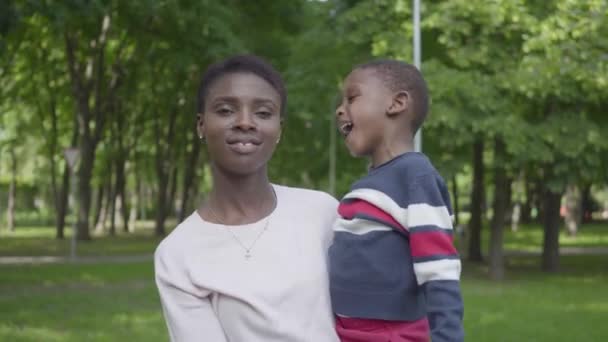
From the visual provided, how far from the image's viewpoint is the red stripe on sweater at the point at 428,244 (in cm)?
266

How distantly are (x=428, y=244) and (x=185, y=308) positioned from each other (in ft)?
2.09

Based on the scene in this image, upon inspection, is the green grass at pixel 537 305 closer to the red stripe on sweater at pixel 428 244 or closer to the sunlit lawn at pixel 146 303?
the sunlit lawn at pixel 146 303

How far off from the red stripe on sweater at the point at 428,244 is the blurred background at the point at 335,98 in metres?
9.78

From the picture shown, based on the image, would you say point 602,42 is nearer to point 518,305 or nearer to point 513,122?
point 513,122

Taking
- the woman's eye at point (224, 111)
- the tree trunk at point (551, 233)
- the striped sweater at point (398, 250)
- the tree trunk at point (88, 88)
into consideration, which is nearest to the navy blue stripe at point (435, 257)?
the striped sweater at point (398, 250)

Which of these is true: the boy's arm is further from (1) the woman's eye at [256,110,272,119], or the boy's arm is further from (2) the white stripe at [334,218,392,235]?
(1) the woman's eye at [256,110,272,119]

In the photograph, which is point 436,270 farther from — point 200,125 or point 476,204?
point 476,204

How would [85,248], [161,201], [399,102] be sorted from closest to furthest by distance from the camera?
[399,102], [85,248], [161,201]

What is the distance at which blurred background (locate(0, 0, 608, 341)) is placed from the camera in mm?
16234

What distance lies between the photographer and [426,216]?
2691 millimetres

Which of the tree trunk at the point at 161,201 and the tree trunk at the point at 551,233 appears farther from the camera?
the tree trunk at the point at 161,201

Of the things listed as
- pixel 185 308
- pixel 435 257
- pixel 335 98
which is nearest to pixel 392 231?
pixel 435 257

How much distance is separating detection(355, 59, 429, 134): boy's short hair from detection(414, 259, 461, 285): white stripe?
433 millimetres

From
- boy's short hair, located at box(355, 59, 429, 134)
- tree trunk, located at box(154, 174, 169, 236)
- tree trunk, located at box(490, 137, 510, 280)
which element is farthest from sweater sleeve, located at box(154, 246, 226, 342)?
tree trunk, located at box(154, 174, 169, 236)
